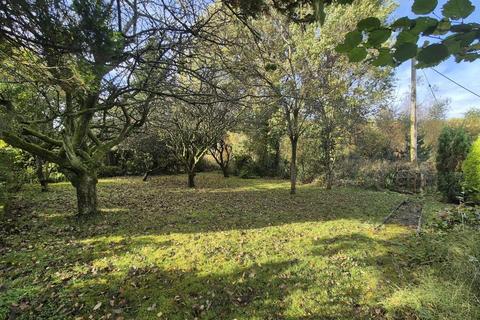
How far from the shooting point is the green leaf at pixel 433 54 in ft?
2.71

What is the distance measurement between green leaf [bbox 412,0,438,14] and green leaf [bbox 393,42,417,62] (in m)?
0.09

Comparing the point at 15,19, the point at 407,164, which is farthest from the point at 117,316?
the point at 407,164

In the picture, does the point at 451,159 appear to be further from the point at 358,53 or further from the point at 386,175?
the point at 358,53

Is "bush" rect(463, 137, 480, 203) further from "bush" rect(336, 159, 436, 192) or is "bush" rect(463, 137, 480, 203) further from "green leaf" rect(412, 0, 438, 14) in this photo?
"green leaf" rect(412, 0, 438, 14)

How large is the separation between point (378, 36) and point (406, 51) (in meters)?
0.10

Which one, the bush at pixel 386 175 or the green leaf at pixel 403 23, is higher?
the green leaf at pixel 403 23

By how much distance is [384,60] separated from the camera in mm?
979

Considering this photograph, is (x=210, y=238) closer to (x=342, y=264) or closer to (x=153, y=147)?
(x=342, y=264)

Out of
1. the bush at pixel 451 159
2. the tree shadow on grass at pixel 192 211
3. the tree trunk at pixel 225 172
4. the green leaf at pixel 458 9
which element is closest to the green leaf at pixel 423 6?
the green leaf at pixel 458 9

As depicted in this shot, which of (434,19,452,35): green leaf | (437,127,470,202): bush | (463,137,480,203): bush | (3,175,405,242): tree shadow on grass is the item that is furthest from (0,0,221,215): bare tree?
(437,127,470,202): bush

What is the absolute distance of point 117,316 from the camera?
282 centimetres

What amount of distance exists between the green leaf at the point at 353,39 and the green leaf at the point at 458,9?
9.2 inches

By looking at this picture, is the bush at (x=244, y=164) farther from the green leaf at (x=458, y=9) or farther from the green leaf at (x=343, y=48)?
the green leaf at (x=458, y=9)

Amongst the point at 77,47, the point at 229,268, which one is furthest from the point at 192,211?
the point at 77,47
